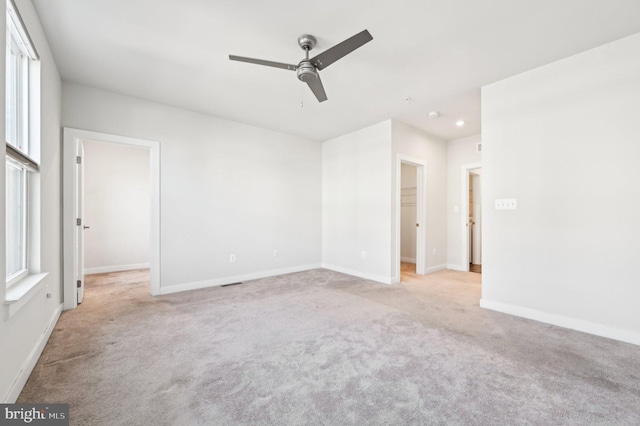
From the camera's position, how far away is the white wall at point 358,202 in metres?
4.50

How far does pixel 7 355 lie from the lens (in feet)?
5.05

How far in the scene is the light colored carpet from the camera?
5.02 feet

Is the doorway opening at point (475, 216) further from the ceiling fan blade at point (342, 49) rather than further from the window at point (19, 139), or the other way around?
the window at point (19, 139)

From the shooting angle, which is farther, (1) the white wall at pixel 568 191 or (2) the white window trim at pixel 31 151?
(1) the white wall at pixel 568 191

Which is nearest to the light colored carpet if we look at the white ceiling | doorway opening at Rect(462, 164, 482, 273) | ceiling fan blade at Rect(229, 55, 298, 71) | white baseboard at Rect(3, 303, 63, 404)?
white baseboard at Rect(3, 303, 63, 404)

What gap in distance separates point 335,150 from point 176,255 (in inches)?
136

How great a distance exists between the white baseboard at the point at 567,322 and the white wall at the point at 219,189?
331 centimetres

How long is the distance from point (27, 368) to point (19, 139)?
1.70 metres

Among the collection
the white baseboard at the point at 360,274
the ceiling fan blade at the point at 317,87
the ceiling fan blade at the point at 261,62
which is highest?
the ceiling fan blade at the point at 261,62

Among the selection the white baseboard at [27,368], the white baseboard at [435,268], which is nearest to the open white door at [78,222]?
the white baseboard at [27,368]

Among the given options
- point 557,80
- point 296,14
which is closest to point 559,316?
point 557,80

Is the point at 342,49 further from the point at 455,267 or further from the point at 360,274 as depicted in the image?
the point at 455,267

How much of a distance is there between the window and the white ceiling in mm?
364

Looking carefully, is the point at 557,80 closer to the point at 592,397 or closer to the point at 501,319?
the point at 501,319
